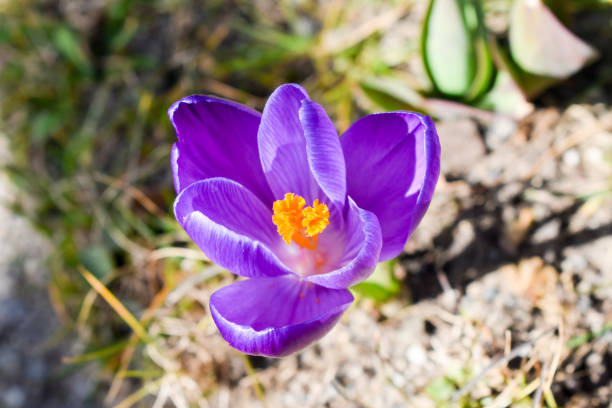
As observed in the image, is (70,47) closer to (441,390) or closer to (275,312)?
(275,312)

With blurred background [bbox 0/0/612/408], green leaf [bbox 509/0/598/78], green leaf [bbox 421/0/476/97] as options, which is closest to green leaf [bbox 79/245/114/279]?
blurred background [bbox 0/0/612/408]


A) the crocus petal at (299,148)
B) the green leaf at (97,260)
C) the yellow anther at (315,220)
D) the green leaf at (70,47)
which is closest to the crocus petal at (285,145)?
the crocus petal at (299,148)

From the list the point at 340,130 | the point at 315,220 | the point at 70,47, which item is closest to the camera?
the point at 315,220

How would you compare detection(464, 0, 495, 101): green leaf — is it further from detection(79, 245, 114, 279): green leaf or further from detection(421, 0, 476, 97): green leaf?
detection(79, 245, 114, 279): green leaf

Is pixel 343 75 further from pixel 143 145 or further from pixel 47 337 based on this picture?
pixel 47 337

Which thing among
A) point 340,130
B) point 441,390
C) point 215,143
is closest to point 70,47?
point 340,130

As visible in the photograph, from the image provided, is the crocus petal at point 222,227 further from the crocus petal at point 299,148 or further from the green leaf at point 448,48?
the green leaf at point 448,48
